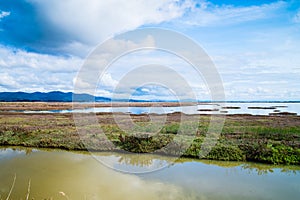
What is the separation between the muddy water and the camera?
8328mm

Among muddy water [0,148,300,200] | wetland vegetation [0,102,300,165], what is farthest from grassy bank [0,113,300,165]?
muddy water [0,148,300,200]

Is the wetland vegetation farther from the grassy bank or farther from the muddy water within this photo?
the muddy water

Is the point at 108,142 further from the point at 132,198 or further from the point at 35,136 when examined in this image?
the point at 132,198

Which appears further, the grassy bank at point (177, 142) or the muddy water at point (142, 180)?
the grassy bank at point (177, 142)

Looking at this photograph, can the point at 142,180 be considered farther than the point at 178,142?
No

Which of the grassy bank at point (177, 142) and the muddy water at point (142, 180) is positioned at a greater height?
the grassy bank at point (177, 142)

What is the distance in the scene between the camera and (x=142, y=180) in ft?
32.2

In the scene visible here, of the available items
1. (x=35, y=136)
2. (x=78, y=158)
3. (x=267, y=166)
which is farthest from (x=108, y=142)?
(x=267, y=166)

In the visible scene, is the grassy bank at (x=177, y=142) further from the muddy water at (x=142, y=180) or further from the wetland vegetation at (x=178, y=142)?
the muddy water at (x=142, y=180)

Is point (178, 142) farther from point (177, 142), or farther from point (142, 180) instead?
point (142, 180)

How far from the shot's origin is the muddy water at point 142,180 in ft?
27.3

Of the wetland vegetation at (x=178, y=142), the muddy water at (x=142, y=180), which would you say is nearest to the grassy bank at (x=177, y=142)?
the wetland vegetation at (x=178, y=142)

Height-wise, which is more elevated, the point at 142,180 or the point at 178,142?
the point at 178,142

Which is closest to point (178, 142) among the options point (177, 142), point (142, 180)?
point (177, 142)
